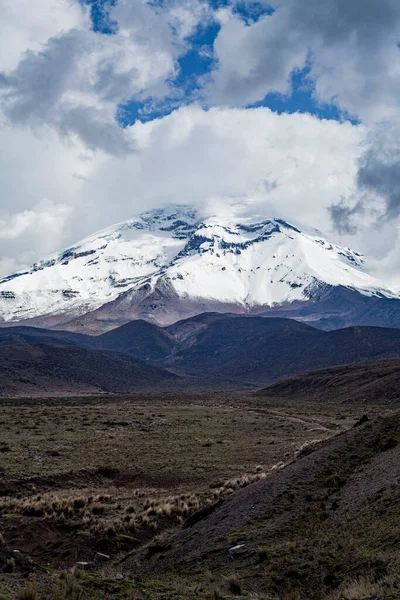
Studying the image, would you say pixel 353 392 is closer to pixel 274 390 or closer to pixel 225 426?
pixel 274 390

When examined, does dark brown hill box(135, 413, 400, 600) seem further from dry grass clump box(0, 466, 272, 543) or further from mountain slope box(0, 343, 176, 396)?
mountain slope box(0, 343, 176, 396)

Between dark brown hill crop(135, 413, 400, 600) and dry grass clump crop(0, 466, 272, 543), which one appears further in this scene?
dry grass clump crop(0, 466, 272, 543)

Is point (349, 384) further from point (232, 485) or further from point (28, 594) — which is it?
point (28, 594)

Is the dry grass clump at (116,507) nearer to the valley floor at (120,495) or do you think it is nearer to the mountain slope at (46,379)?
the valley floor at (120,495)

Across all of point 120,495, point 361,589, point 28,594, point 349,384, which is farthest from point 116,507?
point 349,384

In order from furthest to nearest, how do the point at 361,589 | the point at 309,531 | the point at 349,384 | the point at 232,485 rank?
the point at 349,384 → the point at 232,485 → the point at 309,531 → the point at 361,589

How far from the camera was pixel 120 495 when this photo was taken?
32.5 m

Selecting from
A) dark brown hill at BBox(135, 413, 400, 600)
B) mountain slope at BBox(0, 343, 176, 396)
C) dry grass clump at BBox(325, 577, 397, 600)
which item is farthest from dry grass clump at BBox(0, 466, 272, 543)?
mountain slope at BBox(0, 343, 176, 396)

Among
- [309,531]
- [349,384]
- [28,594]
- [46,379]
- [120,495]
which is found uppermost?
[46,379]

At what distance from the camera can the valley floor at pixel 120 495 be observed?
15875mm

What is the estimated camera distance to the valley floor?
15.9 metres

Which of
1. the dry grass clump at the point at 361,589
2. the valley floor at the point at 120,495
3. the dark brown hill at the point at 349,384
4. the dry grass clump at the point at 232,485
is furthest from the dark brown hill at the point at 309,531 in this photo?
the dark brown hill at the point at 349,384

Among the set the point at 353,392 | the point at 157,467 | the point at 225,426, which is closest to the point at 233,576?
the point at 157,467

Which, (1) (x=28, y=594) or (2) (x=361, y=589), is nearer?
(2) (x=361, y=589)
